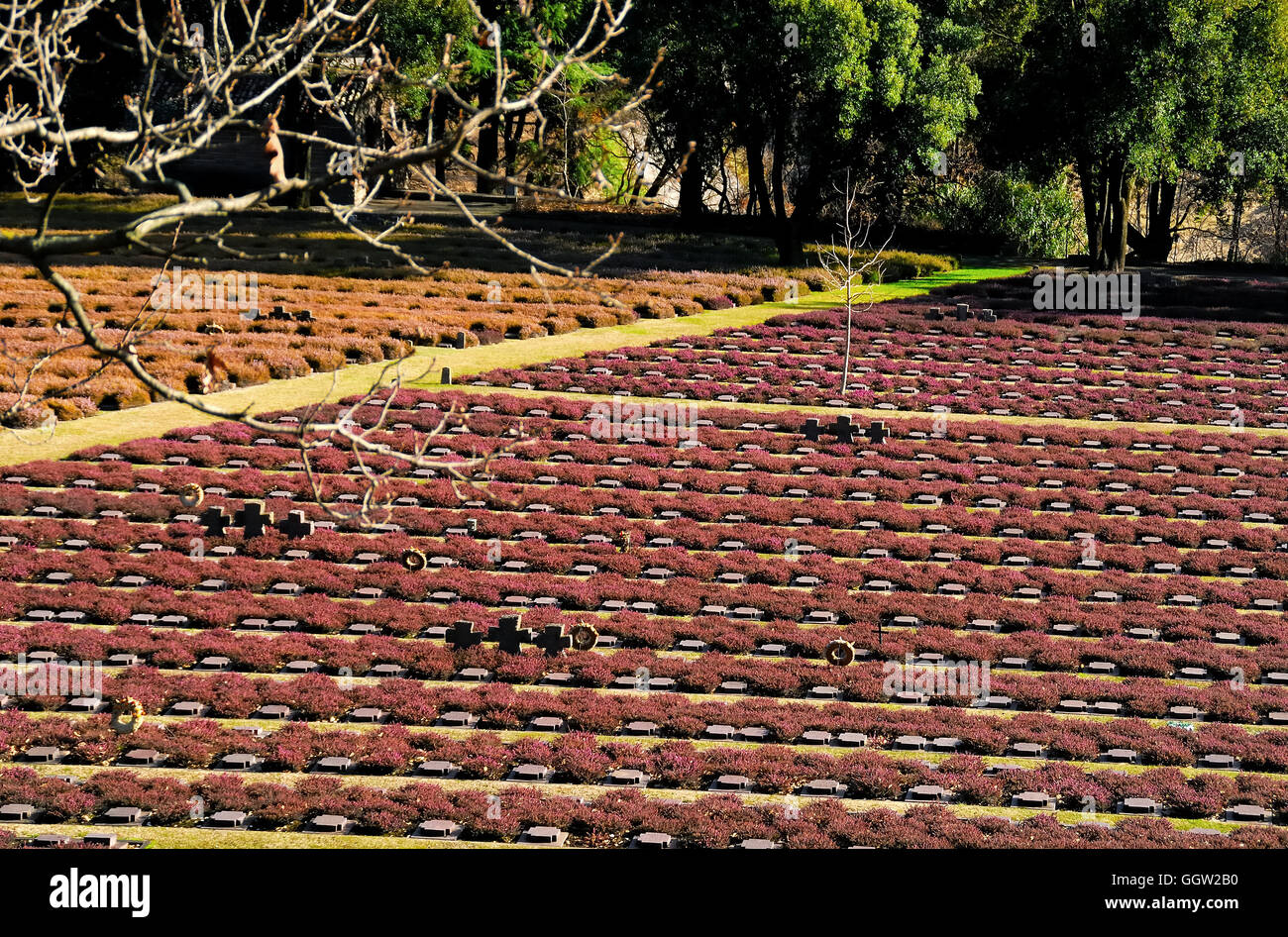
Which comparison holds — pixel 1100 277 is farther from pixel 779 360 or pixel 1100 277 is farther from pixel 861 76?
pixel 779 360

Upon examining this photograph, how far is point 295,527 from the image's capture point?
2734 centimetres

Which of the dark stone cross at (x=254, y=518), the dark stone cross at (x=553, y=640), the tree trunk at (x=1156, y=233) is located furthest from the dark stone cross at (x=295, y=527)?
the tree trunk at (x=1156, y=233)

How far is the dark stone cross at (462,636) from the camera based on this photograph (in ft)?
73.5

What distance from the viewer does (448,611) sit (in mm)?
23734

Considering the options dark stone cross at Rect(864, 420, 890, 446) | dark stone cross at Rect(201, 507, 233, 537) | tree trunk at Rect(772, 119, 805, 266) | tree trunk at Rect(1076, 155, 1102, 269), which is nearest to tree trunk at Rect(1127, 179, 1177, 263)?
tree trunk at Rect(1076, 155, 1102, 269)

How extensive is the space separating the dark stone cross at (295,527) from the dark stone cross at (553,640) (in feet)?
22.4

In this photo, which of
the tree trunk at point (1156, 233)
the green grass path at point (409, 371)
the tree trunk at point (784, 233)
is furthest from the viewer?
the tree trunk at point (1156, 233)

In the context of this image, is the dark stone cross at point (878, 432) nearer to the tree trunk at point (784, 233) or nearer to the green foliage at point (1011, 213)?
the tree trunk at point (784, 233)

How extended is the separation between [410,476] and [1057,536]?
13275 mm

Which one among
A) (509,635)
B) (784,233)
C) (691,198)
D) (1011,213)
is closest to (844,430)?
(509,635)

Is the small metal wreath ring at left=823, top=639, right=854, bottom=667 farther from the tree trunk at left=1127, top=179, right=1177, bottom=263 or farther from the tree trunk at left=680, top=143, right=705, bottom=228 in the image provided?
the tree trunk at left=1127, top=179, right=1177, bottom=263

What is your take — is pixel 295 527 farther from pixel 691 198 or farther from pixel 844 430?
pixel 691 198

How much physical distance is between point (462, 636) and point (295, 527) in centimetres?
623
